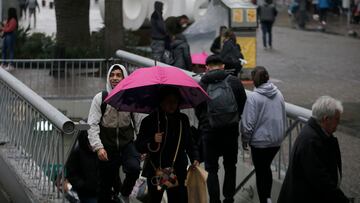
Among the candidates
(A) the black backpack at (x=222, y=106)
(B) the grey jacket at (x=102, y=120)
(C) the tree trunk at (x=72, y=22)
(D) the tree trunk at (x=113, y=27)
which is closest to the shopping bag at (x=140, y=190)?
(A) the black backpack at (x=222, y=106)

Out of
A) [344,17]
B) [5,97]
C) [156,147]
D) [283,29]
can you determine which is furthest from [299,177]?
[344,17]

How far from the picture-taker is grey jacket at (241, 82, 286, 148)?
9.03 metres

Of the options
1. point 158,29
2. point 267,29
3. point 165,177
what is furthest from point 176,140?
point 267,29

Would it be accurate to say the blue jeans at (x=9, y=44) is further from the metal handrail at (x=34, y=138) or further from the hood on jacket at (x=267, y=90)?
the hood on jacket at (x=267, y=90)

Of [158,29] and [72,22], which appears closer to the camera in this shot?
[158,29]

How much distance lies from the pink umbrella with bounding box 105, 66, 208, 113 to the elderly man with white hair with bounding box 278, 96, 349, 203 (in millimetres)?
1766

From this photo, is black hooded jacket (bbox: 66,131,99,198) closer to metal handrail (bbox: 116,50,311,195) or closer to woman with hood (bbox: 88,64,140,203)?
woman with hood (bbox: 88,64,140,203)

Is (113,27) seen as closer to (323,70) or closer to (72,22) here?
(72,22)

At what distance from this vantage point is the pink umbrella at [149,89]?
7.86 meters

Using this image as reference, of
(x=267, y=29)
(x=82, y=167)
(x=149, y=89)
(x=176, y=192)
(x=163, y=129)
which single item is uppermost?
(x=149, y=89)

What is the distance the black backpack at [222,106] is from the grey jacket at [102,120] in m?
0.92

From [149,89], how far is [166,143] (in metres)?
0.58

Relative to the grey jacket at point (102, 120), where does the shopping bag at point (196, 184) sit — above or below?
below

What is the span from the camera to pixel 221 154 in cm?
959
